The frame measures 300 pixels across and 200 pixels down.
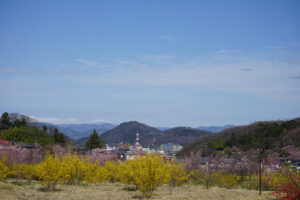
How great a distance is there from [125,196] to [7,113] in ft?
214

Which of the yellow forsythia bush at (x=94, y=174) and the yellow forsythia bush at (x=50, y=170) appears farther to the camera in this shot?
the yellow forsythia bush at (x=94, y=174)

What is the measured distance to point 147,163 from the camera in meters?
15.6

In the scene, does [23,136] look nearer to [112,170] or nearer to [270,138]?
Result: [112,170]

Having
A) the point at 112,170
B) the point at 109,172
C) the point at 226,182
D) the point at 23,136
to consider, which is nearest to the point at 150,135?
the point at 23,136

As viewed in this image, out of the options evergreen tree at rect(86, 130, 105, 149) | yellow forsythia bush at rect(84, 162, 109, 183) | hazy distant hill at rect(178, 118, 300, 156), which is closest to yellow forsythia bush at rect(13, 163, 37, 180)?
yellow forsythia bush at rect(84, 162, 109, 183)

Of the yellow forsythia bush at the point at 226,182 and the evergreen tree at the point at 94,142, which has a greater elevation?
the evergreen tree at the point at 94,142

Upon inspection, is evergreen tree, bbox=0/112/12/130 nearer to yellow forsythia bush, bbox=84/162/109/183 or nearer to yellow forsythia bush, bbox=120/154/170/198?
yellow forsythia bush, bbox=84/162/109/183

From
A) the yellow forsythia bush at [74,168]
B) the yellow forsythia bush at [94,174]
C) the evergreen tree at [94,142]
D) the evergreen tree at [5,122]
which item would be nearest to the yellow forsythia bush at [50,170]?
the yellow forsythia bush at [74,168]

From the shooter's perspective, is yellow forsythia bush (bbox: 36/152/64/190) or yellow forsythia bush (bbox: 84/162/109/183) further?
yellow forsythia bush (bbox: 84/162/109/183)

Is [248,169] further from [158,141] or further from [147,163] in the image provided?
[158,141]

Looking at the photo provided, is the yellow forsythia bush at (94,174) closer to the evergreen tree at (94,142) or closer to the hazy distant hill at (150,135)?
the evergreen tree at (94,142)

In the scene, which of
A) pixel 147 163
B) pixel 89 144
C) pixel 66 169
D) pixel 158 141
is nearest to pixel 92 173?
pixel 66 169

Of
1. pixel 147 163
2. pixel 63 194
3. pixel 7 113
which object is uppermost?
pixel 7 113

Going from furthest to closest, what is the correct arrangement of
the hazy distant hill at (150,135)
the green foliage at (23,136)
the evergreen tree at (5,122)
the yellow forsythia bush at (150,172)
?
the hazy distant hill at (150,135) → the evergreen tree at (5,122) → the green foliage at (23,136) → the yellow forsythia bush at (150,172)
